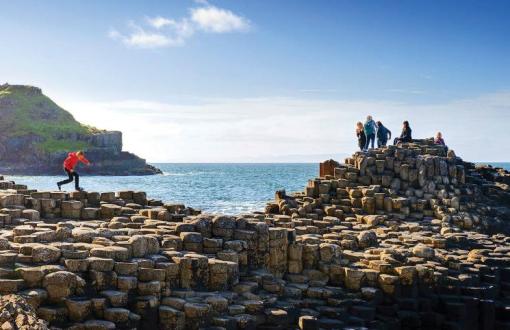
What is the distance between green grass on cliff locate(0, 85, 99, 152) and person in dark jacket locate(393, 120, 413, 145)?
10752 centimetres

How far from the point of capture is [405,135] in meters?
34.5

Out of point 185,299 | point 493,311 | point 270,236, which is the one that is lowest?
point 493,311

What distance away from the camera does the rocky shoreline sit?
13922mm

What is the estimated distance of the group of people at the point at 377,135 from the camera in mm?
32656

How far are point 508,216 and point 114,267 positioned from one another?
21.6 metres

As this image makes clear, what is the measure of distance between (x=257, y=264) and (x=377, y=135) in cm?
1752

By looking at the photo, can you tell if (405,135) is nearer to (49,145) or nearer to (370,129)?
(370,129)

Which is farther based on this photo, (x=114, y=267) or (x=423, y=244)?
(x=423, y=244)

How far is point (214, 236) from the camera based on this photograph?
59.8ft

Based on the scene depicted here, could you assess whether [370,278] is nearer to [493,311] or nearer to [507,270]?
[493,311]

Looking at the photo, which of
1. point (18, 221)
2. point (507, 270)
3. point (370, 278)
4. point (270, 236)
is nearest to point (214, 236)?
point (270, 236)

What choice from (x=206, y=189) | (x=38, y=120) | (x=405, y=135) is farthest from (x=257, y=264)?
(x=38, y=120)

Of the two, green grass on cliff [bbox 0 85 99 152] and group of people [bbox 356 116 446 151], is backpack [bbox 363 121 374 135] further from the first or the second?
green grass on cliff [bbox 0 85 99 152]

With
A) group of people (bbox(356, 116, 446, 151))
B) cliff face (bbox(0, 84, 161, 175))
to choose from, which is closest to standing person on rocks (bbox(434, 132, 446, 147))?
group of people (bbox(356, 116, 446, 151))
